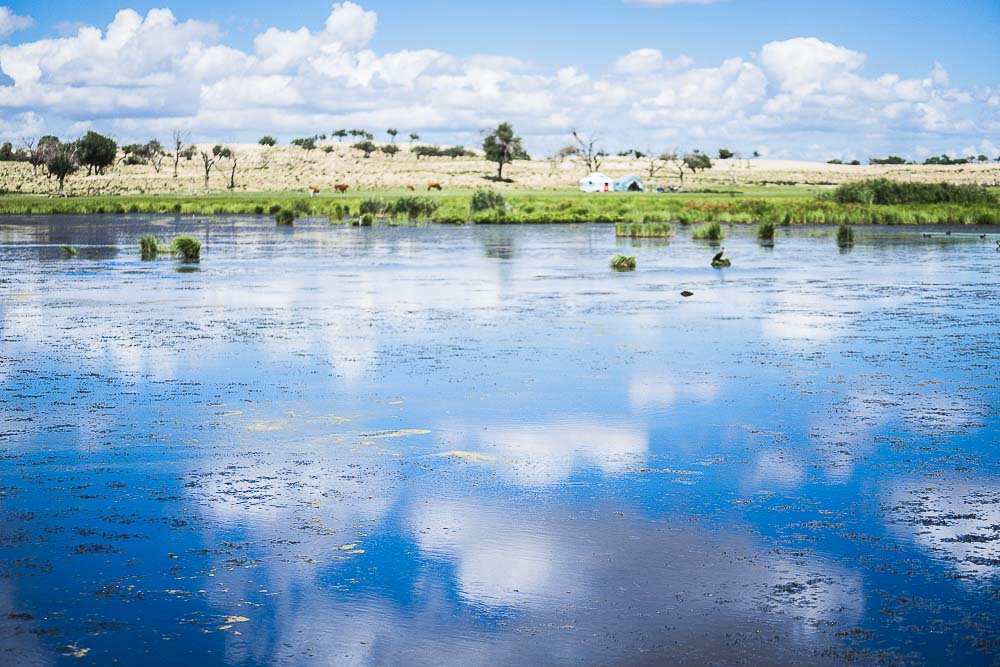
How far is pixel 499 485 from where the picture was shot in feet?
37.6

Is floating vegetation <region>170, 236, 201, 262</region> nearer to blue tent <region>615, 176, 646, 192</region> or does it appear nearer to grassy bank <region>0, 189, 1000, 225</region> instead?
grassy bank <region>0, 189, 1000, 225</region>

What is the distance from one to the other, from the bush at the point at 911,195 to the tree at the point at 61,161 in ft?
249

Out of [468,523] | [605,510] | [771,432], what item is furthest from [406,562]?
[771,432]

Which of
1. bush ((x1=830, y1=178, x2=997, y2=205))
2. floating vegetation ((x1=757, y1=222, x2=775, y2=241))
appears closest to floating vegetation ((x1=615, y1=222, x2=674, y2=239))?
floating vegetation ((x1=757, y1=222, x2=775, y2=241))

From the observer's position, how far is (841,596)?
8.50 m

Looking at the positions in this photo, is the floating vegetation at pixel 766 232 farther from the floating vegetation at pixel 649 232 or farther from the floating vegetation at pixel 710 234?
the floating vegetation at pixel 649 232

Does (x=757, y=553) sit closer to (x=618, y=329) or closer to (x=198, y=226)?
(x=618, y=329)

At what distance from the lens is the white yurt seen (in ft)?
392

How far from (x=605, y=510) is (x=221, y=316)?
1578 cm

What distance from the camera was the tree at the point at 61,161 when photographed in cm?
12419

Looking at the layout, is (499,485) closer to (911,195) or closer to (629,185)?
(911,195)

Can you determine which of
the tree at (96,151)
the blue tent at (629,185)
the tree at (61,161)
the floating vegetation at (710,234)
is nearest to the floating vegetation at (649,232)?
the floating vegetation at (710,234)

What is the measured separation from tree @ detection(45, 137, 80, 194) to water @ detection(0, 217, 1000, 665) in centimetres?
10599

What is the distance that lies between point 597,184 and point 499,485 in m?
110
